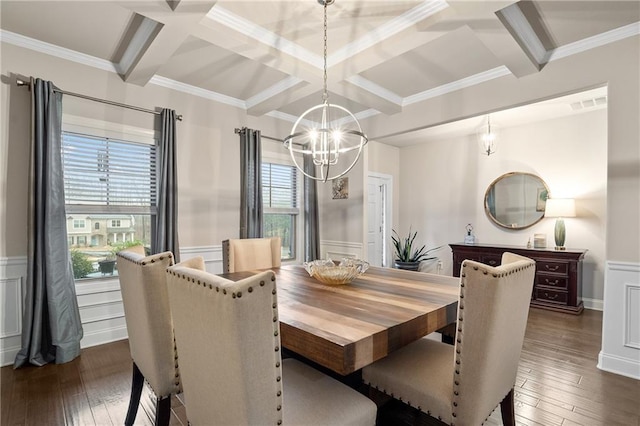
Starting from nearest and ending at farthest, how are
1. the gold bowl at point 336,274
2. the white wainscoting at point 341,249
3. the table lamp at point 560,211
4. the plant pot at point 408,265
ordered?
the gold bowl at point 336,274 → the table lamp at point 560,211 → the white wainscoting at point 341,249 → the plant pot at point 408,265

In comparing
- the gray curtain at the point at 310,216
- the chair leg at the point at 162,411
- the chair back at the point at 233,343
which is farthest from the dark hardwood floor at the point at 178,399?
the gray curtain at the point at 310,216

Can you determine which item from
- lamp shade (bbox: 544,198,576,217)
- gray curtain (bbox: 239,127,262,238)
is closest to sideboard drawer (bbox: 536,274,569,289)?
lamp shade (bbox: 544,198,576,217)

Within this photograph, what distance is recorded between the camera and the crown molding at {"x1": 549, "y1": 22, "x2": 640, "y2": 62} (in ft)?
7.68

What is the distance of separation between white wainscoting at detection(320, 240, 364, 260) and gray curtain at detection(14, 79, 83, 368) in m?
2.82

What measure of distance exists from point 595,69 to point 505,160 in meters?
2.59

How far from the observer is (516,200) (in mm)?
4820

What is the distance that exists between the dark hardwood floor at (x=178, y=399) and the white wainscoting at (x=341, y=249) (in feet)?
7.15

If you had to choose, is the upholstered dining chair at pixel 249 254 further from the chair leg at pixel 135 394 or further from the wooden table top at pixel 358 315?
the chair leg at pixel 135 394

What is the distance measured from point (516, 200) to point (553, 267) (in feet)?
3.86

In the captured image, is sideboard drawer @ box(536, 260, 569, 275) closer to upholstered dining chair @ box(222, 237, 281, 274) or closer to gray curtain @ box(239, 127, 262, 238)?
upholstered dining chair @ box(222, 237, 281, 274)

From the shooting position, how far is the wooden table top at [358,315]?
113 cm

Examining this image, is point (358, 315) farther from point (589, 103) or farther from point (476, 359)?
point (589, 103)

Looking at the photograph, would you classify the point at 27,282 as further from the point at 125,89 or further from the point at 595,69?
the point at 595,69

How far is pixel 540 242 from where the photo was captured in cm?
435
